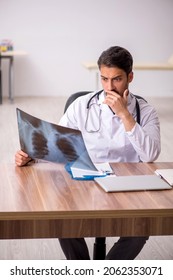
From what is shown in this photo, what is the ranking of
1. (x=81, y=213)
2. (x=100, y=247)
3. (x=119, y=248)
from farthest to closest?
(x=100, y=247)
(x=119, y=248)
(x=81, y=213)

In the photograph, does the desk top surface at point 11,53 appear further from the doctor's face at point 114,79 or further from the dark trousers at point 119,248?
the dark trousers at point 119,248

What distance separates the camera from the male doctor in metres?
2.61

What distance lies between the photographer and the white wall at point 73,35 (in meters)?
8.66

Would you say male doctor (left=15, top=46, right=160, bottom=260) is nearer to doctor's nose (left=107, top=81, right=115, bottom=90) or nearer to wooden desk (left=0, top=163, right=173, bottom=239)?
doctor's nose (left=107, top=81, right=115, bottom=90)

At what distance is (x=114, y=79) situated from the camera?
2707mm

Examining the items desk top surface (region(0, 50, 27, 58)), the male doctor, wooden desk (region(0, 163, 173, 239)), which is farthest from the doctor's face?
desk top surface (region(0, 50, 27, 58))

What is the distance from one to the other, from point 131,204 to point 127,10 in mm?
7127

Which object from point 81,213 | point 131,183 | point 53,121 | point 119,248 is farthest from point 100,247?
point 53,121

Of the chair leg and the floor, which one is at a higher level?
the chair leg

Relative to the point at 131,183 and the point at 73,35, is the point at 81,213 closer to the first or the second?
the point at 131,183

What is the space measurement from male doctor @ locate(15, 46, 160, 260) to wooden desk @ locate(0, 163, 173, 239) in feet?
1.54

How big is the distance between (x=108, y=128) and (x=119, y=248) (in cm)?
58

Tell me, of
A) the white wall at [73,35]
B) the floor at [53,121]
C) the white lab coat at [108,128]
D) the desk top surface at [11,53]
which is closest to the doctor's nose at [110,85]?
the white lab coat at [108,128]

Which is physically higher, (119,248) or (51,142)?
(51,142)
